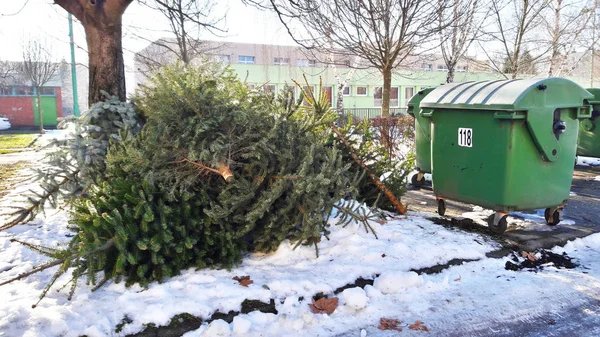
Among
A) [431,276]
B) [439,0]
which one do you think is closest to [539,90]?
[431,276]

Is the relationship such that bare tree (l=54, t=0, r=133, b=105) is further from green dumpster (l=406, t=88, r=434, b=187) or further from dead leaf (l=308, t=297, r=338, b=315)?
green dumpster (l=406, t=88, r=434, b=187)

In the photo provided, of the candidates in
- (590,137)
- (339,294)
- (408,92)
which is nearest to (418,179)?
(590,137)

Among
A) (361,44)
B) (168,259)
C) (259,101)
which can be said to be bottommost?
(168,259)

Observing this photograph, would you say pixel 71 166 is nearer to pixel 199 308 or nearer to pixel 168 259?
pixel 168 259

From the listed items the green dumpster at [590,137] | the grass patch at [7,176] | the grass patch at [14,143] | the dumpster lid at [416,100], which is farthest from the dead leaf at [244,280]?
the grass patch at [14,143]

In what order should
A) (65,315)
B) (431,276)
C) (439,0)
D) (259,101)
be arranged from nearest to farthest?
1. (65,315)
2. (431,276)
3. (259,101)
4. (439,0)

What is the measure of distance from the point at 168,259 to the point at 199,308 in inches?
23.6

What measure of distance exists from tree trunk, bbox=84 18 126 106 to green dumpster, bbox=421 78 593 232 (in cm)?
366

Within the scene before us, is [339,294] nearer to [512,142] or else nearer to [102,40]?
[512,142]

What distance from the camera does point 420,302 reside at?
131 inches

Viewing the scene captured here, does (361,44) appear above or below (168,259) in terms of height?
above

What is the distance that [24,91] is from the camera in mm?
37188

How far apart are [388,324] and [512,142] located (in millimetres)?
2429

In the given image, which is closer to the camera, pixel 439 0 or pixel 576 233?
pixel 576 233
